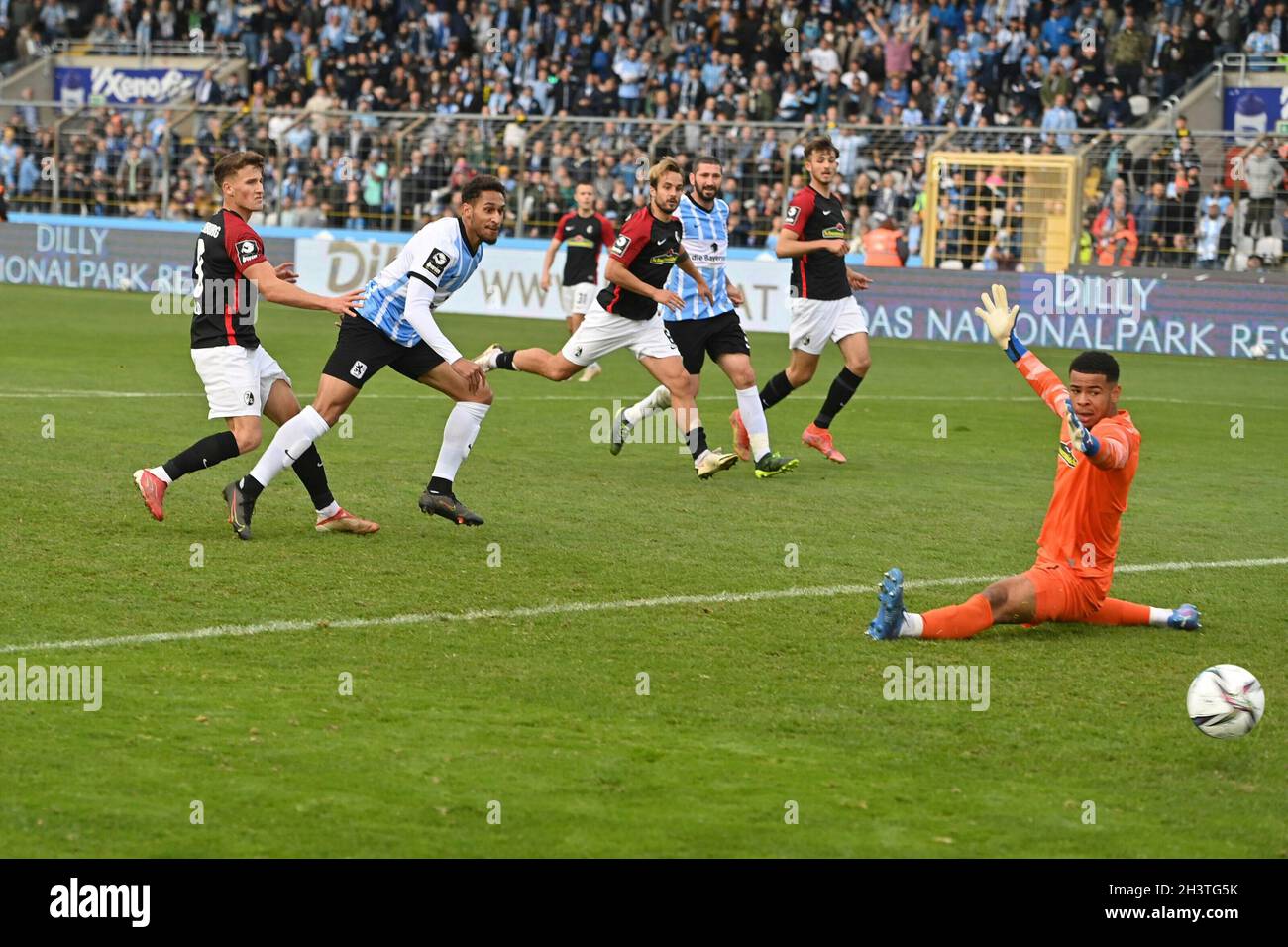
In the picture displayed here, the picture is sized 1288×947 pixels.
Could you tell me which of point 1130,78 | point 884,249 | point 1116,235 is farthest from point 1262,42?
point 884,249

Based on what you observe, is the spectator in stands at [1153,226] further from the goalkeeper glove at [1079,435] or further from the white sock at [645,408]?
the goalkeeper glove at [1079,435]

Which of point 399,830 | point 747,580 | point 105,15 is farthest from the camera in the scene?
point 105,15

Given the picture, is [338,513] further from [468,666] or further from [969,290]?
[969,290]

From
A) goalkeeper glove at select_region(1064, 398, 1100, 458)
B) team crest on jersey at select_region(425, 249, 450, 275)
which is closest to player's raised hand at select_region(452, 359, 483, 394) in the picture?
team crest on jersey at select_region(425, 249, 450, 275)

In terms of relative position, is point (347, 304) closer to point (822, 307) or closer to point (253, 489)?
point (253, 489)

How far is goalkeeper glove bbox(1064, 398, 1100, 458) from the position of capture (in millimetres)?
7422

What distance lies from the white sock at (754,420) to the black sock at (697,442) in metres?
0.39

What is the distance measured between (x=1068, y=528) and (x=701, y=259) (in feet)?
20.9

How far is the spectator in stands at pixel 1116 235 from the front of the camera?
26.0 metres

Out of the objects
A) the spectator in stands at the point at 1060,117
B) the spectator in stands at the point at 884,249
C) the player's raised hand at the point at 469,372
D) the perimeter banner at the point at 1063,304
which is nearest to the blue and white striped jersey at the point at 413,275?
the player's raised hand at the point at 469,372

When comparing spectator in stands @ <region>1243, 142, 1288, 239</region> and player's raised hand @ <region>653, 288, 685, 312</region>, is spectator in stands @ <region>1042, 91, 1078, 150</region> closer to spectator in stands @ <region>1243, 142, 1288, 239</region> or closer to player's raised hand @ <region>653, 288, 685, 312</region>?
spectator in stands @ <region>1243, 142, 1288, 239</region>

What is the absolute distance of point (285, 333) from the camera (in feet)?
80.9
